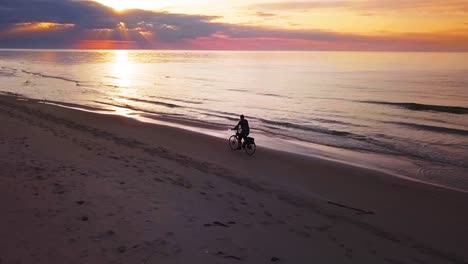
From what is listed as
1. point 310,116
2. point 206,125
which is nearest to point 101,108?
point 206,125

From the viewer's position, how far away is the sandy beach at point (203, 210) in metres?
7.95

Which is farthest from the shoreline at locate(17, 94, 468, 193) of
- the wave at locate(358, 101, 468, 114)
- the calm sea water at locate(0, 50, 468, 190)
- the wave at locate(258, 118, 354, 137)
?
the wave at locate(358, 101, 468, 114)

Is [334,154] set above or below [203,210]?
below

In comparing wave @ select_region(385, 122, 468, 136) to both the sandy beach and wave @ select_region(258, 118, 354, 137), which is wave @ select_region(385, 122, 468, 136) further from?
the sandy beach

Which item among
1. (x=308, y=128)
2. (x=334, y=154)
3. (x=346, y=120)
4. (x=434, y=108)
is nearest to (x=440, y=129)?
(x=346, y=120)

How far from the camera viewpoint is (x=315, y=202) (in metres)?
12.8

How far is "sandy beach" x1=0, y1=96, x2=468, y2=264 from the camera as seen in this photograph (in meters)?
7.95

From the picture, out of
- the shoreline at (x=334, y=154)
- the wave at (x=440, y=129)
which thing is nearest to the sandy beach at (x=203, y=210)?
the shoreline at (x=334, y=154)

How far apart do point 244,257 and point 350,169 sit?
37.9 ft

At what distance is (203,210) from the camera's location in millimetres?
10273

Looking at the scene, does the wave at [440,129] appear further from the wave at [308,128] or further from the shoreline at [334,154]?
the shoreline at [334,154]

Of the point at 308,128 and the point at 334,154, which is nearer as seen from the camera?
the point at 334,154

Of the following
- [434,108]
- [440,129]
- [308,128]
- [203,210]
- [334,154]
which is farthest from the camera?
[434,108]

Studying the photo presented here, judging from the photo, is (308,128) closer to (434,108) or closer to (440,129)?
(440,129)
